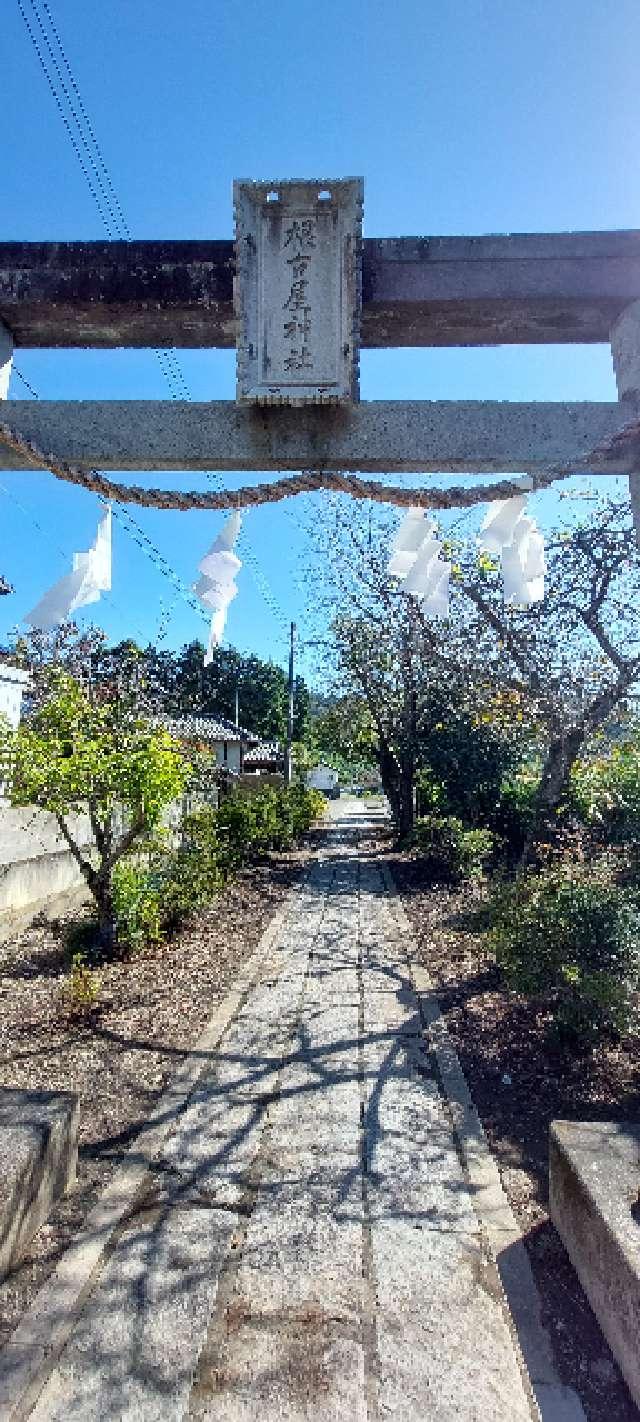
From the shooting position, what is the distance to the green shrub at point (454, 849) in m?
11.9

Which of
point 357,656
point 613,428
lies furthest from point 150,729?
point 357,656

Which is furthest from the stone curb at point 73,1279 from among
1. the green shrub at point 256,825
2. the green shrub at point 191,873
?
the green shrub at point 256,825

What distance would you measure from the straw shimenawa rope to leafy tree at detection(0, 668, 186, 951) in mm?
4218

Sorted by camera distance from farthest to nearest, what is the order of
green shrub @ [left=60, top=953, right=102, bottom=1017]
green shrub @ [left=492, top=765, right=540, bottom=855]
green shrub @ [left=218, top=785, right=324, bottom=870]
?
green shrub @ [left=218, top=785, right=324, bottom=870], green shrub @ [left=492, top=765, right=540, bottom=855], green shrub @ [left=60, top=953, right=102, bottom=1017]

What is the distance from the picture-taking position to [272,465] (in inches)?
110

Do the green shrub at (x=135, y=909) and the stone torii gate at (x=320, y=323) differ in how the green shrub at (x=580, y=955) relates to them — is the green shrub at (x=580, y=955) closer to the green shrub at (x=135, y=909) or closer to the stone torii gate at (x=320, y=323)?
the stone torii gate at (x=320, y=323)

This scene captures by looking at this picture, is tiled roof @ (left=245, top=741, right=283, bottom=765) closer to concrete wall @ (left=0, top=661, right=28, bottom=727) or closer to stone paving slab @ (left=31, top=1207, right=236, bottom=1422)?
concrete wall @ (left=0, top=661, right=28, bottom=727)

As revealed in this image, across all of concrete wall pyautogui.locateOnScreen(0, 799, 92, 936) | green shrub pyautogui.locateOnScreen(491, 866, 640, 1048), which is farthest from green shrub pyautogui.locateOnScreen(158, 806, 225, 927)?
Answer: green shrub pyautogui.locateOnScreen(491, 866, 640, 1048)

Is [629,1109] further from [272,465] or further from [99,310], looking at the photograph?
[99,310]

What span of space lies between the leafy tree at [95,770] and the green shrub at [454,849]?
20.8 feet

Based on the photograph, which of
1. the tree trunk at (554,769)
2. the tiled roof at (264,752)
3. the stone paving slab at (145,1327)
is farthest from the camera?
the tiled roof at (264,752)

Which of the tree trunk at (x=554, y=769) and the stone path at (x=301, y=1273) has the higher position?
the tree trunk at (x=554, y=769)

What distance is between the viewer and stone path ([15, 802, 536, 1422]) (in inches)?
83.9

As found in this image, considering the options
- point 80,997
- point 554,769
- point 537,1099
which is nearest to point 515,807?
point 554,769
